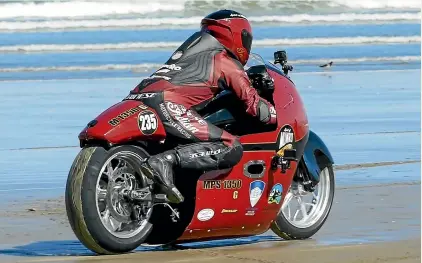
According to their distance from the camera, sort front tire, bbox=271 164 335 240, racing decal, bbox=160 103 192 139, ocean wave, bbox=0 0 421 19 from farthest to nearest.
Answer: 1. ocean wave, bbox=0 0 421 19
2. front tire, bbox=271 164 335 240
3. racing decal, bbox=160 103 192 139

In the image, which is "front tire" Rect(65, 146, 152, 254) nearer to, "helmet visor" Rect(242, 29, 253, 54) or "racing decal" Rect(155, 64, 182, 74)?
"racing decal" Rect(155, 64, 182, 74)

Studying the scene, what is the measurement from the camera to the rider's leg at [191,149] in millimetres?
7707

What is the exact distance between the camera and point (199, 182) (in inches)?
313

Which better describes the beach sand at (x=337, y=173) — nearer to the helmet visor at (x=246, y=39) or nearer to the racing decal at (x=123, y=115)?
the racing decal at (x=123, y=115)

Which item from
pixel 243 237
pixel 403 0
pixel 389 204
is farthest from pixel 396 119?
pixel 403 0

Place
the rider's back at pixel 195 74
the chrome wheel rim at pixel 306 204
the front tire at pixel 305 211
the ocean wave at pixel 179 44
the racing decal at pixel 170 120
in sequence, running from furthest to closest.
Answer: the ocean wave at pixel 179 44 → the chrome wheel rim at pixel 306 204 → the front tire at pixel 305 211 → the rider's back at pixel 195 74 → the racing decal at pixel 170 120

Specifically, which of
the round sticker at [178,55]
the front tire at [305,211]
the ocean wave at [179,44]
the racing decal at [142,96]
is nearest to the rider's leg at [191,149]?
the racing decal at [142,96]

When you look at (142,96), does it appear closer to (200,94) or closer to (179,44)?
(200,94)

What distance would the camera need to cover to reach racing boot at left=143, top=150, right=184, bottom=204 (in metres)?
7.68

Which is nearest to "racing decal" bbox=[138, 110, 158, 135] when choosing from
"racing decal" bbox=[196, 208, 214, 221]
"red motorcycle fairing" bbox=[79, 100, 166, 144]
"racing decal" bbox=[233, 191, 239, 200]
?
"red motorcycle fairing" bbox=[79, 100, 166, 144]

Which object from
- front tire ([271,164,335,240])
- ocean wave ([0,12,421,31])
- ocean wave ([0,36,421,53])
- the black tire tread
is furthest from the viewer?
ocean wave ([0,12,421,31])

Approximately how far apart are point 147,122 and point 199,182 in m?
0.57

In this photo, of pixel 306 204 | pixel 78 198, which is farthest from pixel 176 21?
pixel 78 198

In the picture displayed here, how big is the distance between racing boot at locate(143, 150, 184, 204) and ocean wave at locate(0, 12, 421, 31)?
3043 centimetres
